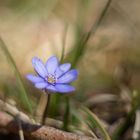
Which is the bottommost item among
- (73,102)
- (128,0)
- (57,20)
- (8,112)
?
(128,0)

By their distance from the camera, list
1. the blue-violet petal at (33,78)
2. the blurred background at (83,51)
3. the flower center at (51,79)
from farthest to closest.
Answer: the blurred background at (83,51) → the flower center at (51,79) → the blue-violet petal at (33,78)

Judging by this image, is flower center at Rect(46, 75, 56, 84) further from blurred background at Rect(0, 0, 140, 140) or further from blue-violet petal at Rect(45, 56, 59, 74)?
blurred background at Rect(0, 0, 140, 140)

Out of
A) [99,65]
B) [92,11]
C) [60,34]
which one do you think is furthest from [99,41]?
[92,11]

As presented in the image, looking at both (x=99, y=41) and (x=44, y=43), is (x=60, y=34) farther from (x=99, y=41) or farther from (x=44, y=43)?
(x=99, y=41)

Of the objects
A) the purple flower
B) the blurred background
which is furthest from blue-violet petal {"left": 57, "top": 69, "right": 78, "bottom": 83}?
the blurred background

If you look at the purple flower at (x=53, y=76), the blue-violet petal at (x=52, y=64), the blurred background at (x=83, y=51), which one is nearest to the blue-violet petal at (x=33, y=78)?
the purple flower at (x=53, y=76)

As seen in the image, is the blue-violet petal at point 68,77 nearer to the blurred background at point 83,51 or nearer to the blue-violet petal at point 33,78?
the blue-violet petal at point 33,78

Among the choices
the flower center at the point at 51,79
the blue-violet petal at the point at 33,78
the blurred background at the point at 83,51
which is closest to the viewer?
the blue-violet petal at the point at 33,78
